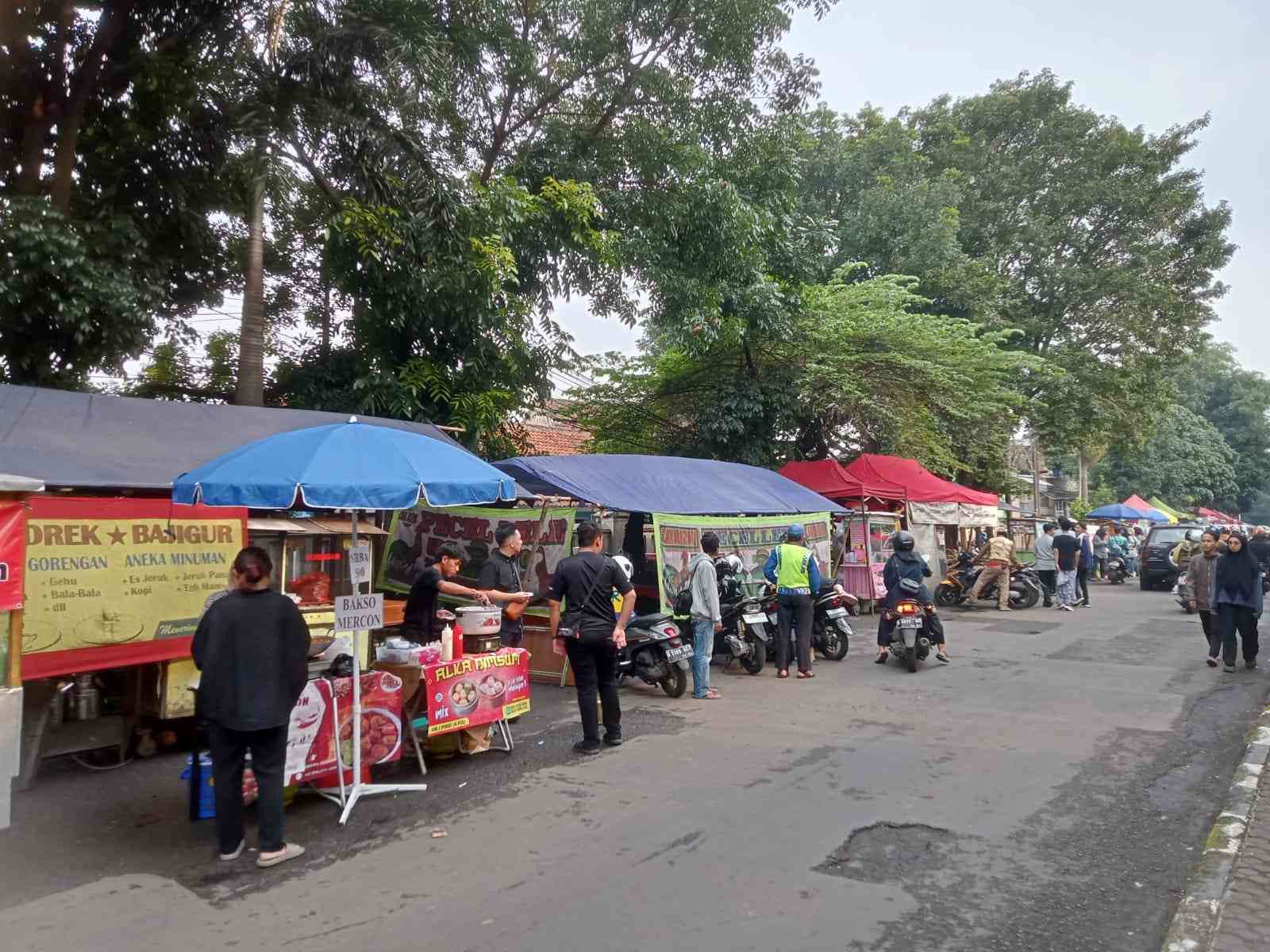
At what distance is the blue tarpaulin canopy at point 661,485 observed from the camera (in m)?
10.5

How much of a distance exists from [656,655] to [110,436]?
17.9 feet

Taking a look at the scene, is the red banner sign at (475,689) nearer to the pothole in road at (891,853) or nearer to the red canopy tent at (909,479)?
the pothole in road at (891,853)

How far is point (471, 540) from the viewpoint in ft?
35.1

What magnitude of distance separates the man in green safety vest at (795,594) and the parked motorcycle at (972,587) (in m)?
8.59

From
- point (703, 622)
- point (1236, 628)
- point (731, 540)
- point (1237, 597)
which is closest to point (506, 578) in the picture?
point (703, 622)

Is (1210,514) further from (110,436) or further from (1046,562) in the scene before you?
(110,436)

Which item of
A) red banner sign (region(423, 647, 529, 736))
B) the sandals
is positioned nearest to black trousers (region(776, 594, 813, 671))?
red banner sign (region(423, 647, 529, 736))

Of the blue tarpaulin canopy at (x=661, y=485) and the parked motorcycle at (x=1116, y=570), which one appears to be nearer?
the blue tarpaulin canopy at (x=661, y=485)

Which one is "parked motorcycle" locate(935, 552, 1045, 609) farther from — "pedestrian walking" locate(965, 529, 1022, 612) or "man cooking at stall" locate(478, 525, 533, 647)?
"man cooking at stall" locate(478, 525, 533, 647)

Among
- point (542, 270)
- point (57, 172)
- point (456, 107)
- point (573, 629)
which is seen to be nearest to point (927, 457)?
point (542, 270)

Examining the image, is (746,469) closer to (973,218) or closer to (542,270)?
(542,270)

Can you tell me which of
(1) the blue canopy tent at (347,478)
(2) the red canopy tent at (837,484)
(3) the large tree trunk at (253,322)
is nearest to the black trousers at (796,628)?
(1) the blue canopy tent at (347,478)

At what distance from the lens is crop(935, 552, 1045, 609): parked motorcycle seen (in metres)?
17.5

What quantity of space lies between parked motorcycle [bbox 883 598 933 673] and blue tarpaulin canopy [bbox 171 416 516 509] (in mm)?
6244
